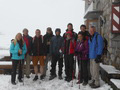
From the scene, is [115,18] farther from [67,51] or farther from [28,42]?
[28,42]

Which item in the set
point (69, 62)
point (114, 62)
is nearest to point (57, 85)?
point (69, 62)

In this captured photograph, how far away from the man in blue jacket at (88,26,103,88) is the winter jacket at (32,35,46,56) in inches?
81.0

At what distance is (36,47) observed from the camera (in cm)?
702

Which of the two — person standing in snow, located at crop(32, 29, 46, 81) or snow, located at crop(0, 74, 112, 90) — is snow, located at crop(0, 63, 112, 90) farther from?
person standing in snow, located at crop(32, 29, 46, 81)

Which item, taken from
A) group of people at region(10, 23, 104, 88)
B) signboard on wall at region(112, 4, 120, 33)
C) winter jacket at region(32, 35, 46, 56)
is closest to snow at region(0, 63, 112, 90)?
group of people at region(10, 23, 104, 88)

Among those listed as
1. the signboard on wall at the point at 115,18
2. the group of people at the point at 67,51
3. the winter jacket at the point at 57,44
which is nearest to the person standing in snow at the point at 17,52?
the group of people at the point at 67,51

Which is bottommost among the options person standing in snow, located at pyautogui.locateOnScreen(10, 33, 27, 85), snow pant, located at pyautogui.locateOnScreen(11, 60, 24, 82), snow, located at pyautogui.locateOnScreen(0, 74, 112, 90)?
snow, located at pyautogui.locateOnScreen(0, 74, 112, 90)

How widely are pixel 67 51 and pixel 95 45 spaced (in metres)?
1.30

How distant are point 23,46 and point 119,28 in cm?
366

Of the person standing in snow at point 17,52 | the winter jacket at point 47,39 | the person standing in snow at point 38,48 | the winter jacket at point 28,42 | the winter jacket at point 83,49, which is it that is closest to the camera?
the winter jacket at point 83,49

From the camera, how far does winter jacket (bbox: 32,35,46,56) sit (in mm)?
7000

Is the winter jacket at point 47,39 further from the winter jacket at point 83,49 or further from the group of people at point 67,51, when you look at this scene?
the winter jacket at point 83,49

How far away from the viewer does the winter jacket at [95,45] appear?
18.0 feet

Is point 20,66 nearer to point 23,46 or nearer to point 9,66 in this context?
point 23,46
